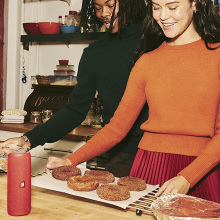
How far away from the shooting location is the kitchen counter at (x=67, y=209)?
1.08 m

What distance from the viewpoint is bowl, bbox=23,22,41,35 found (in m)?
3.42

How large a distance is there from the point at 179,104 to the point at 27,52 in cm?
257

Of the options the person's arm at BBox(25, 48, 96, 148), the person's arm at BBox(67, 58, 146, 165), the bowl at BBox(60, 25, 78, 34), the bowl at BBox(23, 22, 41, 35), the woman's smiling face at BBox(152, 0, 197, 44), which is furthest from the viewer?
the bowl at BBox(23, 22, 41, 35)

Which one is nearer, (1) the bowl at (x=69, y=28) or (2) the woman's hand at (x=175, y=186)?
(2) the woman's hand at (x=175, y=186)

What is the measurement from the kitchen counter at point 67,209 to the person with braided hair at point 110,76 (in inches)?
19.3

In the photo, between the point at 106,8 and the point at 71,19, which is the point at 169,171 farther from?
the point at 71,19

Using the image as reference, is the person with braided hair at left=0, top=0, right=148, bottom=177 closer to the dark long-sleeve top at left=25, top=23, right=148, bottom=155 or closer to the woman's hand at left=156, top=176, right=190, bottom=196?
the dark long-sleeve top at left=25, top=23, right=148, bottom=155

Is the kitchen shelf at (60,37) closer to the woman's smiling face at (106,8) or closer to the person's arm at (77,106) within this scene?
the person's arm at (77,106)

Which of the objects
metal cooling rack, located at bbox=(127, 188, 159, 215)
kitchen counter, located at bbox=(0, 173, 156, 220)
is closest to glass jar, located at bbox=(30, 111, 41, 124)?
kitchen counter, located at bbox=(0, 173, 156, 220)

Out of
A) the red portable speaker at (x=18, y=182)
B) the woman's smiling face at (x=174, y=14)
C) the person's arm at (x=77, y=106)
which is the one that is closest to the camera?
the red portable speaker at (x=18, y=182)

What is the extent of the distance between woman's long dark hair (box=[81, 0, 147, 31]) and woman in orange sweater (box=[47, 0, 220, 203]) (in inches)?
10.4

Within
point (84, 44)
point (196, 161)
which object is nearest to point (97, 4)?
point (196, 161)

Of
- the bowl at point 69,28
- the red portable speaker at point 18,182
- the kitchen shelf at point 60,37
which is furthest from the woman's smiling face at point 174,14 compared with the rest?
the bowl at point 69,28

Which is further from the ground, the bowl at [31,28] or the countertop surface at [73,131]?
the bowl at [31,28]
